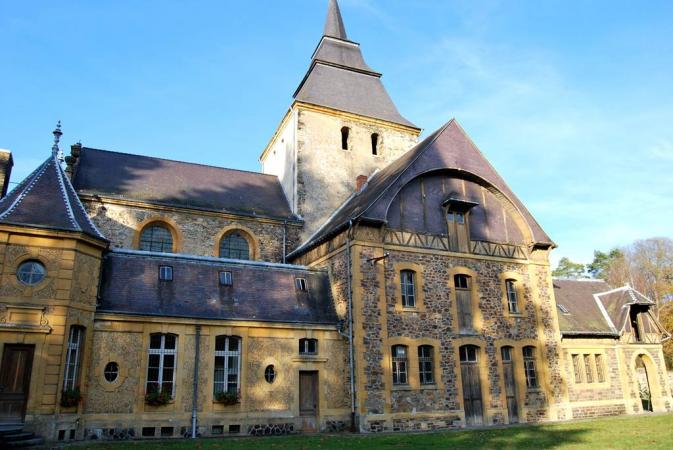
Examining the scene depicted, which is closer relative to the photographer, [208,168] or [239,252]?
[239,252]

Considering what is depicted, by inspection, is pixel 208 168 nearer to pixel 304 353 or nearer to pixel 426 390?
pixel 304 353

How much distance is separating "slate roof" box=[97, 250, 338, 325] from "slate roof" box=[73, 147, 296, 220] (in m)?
4.67

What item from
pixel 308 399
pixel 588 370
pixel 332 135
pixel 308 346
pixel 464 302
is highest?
pixel 332 135

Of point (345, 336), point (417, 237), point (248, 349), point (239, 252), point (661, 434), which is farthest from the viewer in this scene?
point (239, 252)

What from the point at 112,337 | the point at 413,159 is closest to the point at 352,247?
the point at 413,159

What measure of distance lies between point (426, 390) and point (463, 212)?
7254 millimetres

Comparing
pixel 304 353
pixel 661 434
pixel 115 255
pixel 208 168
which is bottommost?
pixel 661 434

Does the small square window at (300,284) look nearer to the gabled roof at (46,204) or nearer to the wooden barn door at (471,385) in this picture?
the wooden barn door at (471,385)

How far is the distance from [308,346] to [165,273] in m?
5.49

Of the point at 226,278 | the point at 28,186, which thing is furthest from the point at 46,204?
the point at 226,278

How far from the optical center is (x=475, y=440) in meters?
14.0

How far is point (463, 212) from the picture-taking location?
21.4 metres

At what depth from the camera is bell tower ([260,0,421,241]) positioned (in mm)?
25688

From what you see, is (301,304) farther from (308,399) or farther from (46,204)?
(46,204)
